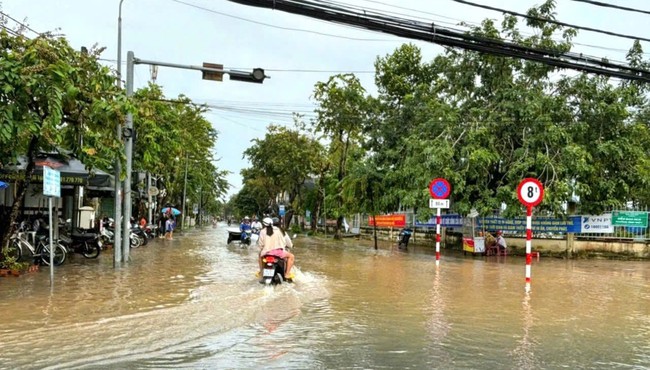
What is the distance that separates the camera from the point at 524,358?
6.23 m

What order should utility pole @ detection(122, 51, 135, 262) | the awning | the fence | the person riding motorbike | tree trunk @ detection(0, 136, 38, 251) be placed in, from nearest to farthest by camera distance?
the person riding motorbike → tree trunk @ detection(0, 136, 38, 251) → the awning → utility pole @ detection(122, 51, 135, 262) → the fence

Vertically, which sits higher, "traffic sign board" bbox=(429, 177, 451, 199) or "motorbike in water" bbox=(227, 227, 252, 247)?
"traffic sign board" bbox=(429, 177, 451, 199)

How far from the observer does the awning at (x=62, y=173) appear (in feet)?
44.6

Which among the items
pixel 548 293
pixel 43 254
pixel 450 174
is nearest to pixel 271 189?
pixel 450 174

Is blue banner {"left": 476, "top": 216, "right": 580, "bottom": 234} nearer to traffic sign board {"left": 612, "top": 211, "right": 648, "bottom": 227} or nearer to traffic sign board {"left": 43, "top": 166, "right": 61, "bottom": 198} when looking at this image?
traffic sign board {"left": 612, "top": 211, "right": 648, "bottom": 227}

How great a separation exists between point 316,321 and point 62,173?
9872 mm

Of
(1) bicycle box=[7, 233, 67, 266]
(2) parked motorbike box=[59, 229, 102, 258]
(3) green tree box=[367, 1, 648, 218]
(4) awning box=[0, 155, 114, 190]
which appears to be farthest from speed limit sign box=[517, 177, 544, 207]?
(2) parked motorbike box=[59, 229, 102, 258]

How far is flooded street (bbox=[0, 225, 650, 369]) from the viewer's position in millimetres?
6062

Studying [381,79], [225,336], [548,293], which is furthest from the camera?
[381,79]

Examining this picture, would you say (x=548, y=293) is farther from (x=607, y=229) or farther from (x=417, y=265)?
(x=607, y=229)

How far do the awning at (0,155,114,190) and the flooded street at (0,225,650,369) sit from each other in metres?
2.47

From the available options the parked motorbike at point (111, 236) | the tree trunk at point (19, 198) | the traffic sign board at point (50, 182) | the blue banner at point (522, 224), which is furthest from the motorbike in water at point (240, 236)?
the traffic sign board at point (50, 182)

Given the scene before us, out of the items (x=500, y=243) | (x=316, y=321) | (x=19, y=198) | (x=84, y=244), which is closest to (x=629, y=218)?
(x=500, y=243)

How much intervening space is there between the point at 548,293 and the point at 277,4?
8.00 m
